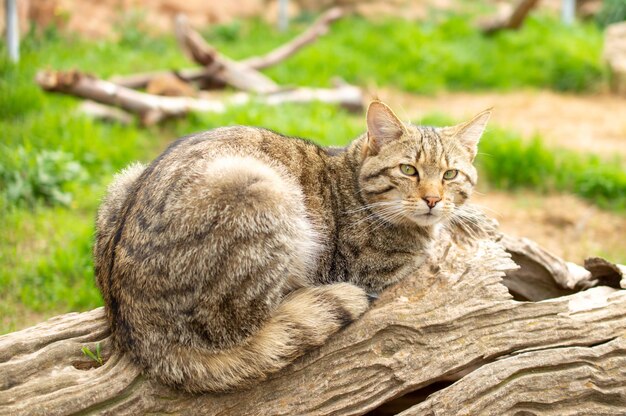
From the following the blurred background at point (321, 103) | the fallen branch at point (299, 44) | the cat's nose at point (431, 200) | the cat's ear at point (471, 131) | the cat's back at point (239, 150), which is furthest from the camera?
the fallen branch at point (299, 44)

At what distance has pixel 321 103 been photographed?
824 centimetres

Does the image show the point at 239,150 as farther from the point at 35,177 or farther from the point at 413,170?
the point at 35,177

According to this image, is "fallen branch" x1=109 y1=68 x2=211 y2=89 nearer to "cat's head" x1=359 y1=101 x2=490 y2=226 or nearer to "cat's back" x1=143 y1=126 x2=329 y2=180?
"cat's back" x1=143 y1=126 x2=329 y2=180

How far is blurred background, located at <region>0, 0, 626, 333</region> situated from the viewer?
19.1ft

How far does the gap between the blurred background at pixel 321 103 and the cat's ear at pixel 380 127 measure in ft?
2.38

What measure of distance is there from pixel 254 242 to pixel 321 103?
525cm

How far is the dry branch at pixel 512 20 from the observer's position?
10492mm

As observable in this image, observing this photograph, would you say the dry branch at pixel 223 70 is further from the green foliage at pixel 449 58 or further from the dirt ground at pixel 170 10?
the dirt ground at pixel 170 10

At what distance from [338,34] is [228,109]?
15.7 feet

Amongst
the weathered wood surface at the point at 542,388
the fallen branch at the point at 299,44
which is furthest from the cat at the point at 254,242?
the fallen branch at the point at 299,44

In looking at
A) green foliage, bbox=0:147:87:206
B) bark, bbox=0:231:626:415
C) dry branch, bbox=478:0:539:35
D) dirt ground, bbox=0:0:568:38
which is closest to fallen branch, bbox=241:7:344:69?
dry branch, bbox=478:0:539:35

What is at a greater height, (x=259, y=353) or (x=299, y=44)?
(x=299, y=44)

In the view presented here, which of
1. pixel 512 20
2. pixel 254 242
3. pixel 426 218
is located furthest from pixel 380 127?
pixel 512 20

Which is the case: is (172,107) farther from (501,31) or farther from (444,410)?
(501,31)
